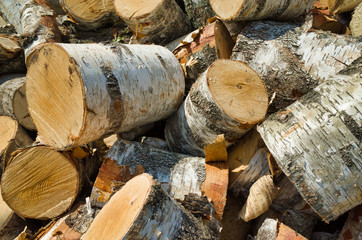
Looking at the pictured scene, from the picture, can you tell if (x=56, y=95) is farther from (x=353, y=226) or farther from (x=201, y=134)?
(x=353, y=226)

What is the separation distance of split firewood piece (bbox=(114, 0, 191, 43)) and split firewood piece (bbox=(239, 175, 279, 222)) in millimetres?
1758

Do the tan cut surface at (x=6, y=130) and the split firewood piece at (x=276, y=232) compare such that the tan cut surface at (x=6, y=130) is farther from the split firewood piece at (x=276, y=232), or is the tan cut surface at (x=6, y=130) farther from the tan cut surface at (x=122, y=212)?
the split firewood piece at (x=276, y=232)

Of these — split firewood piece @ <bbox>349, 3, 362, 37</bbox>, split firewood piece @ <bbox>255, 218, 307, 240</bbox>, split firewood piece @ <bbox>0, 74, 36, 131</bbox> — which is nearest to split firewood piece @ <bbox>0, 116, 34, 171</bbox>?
split firewood piece @ <bbox>0, 74, 36, 131</bbox>

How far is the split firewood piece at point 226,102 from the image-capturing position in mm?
1994

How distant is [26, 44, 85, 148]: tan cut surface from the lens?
1825mm

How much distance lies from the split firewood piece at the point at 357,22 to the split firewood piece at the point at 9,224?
10.9 feet

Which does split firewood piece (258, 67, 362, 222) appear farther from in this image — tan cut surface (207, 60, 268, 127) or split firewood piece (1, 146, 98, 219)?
split firewood piece (1, 146, 98, 219)

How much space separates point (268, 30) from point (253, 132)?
88cm

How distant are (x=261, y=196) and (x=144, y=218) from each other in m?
0.95

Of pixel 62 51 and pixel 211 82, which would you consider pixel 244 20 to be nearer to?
pixel 211 82

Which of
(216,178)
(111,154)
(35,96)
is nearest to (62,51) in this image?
(35,96)

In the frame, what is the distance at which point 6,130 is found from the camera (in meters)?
2.84

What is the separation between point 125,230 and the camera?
4.51 ft

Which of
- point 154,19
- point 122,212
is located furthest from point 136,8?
point 122,212
